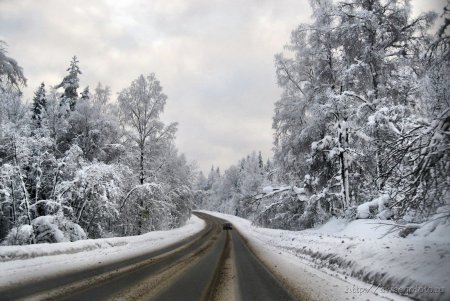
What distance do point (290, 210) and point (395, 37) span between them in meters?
13.2

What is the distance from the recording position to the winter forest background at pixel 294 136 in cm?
1499

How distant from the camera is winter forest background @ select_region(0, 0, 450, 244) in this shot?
14992 millimetres

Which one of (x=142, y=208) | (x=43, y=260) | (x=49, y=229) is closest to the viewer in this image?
(x=43, y=260)

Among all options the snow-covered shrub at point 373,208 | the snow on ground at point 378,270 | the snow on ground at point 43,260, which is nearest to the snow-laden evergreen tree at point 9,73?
the snow on ground at point 43,260

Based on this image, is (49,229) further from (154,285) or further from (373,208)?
(373,208)

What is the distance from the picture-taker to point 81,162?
2044cm

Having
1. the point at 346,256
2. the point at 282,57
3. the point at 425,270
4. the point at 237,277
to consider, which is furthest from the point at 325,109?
the point at 425,270

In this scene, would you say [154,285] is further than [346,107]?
No

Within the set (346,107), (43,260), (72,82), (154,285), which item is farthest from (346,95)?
(72,82)

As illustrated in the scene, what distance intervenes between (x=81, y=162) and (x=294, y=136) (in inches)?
515

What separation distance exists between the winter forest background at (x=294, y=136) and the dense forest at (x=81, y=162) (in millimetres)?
89

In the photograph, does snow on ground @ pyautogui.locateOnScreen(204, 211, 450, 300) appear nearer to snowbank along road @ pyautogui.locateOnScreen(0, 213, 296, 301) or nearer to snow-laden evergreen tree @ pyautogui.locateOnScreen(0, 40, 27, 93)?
snowbank along road @ pyautogui.locateOnScreen(0, 213, 296, 301)

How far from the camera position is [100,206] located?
20859 mm

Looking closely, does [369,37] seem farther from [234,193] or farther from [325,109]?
[234,193]
